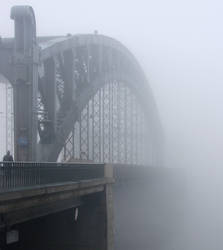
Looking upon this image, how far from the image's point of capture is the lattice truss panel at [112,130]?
46.9 m

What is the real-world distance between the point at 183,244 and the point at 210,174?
71.1 meters

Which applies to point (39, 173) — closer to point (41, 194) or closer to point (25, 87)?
point (41, 194)

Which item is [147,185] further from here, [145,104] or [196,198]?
[196,198]

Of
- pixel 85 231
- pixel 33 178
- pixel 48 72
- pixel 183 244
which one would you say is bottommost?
pixel 183 244

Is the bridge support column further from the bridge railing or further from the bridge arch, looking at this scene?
the bridge arch

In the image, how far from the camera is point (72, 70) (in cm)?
3719

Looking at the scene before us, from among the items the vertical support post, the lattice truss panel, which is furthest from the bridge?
the lattice truss panel

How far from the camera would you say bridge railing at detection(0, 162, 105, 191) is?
16153 millimetres

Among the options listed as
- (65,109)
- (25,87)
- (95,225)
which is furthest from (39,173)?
(65,109)

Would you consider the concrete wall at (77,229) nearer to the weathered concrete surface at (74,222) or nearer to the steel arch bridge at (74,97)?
the weathered concrete surface at (74,222)

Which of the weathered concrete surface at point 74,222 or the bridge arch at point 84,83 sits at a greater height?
the bridge arch at point 84,83

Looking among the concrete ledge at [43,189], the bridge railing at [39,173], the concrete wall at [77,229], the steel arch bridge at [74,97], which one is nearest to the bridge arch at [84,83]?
the steel arch bridge at [74,97]

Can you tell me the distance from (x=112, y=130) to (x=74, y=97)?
744 inches

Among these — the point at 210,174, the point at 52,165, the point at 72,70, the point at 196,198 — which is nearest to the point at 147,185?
the point at 72,70
